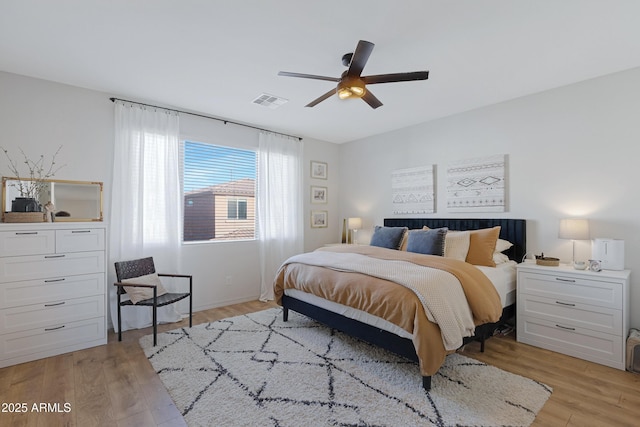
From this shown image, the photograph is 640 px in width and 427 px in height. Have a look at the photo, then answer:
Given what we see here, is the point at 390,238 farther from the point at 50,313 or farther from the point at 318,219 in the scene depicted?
the point at 50,313

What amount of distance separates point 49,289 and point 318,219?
3805 millimetres

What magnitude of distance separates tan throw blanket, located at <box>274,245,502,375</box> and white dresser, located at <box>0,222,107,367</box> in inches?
80.8

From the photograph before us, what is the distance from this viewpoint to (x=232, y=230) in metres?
4.61

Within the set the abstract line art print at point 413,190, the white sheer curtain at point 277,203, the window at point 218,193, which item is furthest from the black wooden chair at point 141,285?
the abstract line art print at point 413,190

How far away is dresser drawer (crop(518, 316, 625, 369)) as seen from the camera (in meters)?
2.57

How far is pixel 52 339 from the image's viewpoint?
2.79 m

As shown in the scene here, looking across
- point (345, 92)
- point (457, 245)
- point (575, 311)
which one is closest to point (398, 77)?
point (345, 92)

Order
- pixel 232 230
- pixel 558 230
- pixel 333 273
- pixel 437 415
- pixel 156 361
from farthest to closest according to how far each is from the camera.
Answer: pixel 232 230, pixel 558 230, pixel 333 273, pixel 156 361, pixel 437 415

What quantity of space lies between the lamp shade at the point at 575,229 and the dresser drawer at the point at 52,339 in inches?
188

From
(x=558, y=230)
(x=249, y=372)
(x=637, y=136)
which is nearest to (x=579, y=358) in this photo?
(x=558, y=230)

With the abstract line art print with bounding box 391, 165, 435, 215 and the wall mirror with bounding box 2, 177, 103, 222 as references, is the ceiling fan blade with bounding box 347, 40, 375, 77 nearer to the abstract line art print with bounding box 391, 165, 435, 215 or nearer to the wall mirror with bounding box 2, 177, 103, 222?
the abstract line art print with bounding box 391, 165, 435, 215

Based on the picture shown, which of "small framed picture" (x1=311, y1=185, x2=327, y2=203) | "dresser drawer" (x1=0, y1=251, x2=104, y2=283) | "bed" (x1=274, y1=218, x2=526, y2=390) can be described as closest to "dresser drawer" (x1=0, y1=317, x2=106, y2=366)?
"dresser drawer" (x1=0, y1=251, x2=104, y2=283)

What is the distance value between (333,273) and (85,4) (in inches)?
110

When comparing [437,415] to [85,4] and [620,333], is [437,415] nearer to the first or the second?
[620,333]
